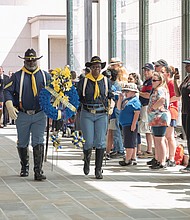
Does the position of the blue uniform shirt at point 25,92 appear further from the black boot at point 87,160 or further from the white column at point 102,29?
the white column at point 102,29

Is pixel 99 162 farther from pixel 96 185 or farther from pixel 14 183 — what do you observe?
pixel 14 183

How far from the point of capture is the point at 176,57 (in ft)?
45.9

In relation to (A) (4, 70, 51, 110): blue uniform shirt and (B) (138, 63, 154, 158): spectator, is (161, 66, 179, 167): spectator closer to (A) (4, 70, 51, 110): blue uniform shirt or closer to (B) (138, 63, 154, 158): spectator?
(B) (138, 63, 154, 158): spectator

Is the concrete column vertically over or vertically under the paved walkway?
over

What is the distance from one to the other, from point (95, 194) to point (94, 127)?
1.71 meters

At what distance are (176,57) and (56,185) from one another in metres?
5.11

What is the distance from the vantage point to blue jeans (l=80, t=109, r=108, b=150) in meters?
10.5

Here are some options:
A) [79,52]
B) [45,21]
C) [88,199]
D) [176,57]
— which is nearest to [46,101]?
[88,199]

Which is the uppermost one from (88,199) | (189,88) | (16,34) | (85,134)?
(16,34)

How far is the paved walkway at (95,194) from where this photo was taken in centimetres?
781

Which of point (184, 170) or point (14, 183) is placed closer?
point (14, 183)

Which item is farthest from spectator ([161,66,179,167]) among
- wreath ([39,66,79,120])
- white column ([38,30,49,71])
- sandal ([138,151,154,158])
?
white column ([38,30,49,71])

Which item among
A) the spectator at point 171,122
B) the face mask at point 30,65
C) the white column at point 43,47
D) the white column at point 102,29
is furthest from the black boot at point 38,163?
the white column at point 43,47

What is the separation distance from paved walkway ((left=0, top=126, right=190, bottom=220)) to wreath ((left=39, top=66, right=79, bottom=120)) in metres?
0.99
